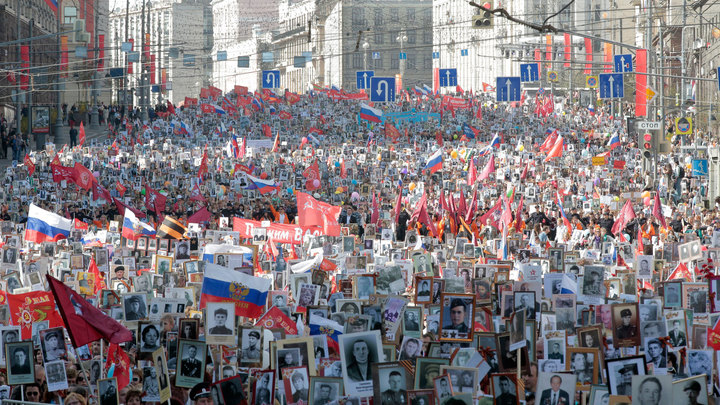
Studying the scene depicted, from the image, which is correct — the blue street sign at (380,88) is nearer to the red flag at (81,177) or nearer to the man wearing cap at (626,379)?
the red flag at (81,177)

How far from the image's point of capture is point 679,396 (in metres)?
8.20

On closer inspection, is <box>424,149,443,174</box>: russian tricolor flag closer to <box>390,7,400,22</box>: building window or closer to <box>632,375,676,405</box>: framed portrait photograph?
<box>632,375,676,405</box>: framed portrait photograph

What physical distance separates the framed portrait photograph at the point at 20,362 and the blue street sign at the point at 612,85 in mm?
27906

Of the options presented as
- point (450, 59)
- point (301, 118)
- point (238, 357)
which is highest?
point (450, 59)

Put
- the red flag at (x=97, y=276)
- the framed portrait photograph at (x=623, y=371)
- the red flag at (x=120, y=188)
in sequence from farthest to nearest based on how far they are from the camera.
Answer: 1. the red flag at (x=120, y=188)
2. the red flag at (x=97, y=276)
3. the framed portrait photograph at (x=623, y=371)

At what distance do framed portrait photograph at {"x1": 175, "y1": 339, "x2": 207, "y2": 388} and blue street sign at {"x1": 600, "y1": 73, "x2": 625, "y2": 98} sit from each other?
27.4 meters

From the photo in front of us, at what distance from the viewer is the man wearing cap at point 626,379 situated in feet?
29.2

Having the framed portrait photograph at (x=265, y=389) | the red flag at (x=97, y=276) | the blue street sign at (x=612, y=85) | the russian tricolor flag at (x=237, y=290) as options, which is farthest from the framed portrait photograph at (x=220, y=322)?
the blue street sign at (x=612, y=85)

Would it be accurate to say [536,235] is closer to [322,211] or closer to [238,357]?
[322,211]

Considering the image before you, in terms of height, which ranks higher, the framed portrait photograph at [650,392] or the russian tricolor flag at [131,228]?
the russian tricolor flag at [131,228]

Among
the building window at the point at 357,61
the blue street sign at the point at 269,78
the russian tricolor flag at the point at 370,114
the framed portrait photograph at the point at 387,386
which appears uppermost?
the building window at the point at 357,61

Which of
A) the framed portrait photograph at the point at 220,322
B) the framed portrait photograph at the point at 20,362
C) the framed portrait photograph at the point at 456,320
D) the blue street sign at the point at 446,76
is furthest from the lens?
the blue street sign at the point at 446,76

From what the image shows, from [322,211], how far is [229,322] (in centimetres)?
1098

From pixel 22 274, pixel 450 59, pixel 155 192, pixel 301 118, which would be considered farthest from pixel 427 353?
pixel 450 59
